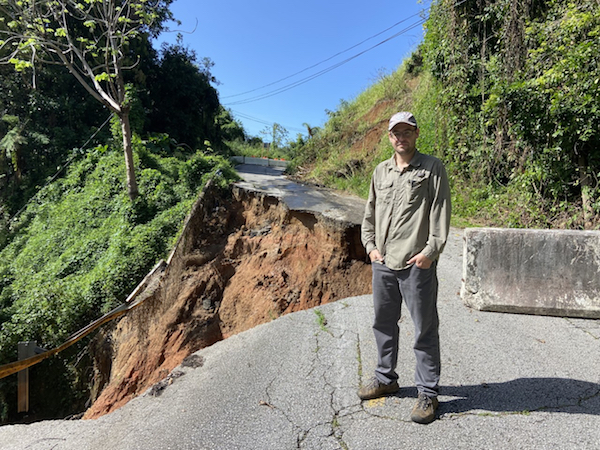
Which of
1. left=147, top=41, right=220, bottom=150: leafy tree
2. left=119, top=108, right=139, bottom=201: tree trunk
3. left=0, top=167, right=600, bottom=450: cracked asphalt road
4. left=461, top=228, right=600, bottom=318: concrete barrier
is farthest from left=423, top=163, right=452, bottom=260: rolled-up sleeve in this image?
left=147, top=41, right=220, bottom=150: leafy tree

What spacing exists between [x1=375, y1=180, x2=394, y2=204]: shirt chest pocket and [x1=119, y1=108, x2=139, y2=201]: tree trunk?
361 inches

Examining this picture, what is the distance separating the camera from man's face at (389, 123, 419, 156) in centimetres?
240

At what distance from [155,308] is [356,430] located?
19.6 ft

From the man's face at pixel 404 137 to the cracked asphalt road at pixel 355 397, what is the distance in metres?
1.93

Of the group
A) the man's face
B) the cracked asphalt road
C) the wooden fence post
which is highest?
the man's face

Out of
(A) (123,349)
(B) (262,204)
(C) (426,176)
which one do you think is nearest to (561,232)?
(C) (426,176)

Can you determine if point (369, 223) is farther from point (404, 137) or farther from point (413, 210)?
point (404, 137)

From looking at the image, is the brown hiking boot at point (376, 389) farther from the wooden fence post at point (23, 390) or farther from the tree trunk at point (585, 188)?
the wooden fence post at point (23, 390)

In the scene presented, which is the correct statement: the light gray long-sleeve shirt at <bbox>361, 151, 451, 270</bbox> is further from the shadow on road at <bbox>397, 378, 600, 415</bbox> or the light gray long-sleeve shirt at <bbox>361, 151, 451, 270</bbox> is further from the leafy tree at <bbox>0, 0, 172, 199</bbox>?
the leafy tree at <bbox>0, 0, 172, 199</bbox>

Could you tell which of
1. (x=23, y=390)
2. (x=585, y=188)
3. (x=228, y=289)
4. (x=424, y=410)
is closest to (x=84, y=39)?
(x=228, y=289)

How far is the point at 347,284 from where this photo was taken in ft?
19.5

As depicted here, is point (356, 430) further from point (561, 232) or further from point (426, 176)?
point (561, 232)

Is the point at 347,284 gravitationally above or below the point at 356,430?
above

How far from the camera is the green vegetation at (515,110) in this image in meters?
5.78
